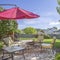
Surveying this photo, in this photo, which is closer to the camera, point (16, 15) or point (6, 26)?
point (16, 15)

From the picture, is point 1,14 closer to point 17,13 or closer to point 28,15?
point 17,13

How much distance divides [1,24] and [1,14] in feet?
45.8

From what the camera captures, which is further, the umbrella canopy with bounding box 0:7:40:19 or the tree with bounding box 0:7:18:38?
the tree with bounding box 0:7:18:38

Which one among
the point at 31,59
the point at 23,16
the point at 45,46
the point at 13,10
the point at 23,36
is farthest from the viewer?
the point at 23,36

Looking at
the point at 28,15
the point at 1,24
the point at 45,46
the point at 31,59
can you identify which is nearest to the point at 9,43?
the point at 45,46

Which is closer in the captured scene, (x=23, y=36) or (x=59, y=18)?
(x=59, y=18)

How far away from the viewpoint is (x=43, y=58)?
1045 cm

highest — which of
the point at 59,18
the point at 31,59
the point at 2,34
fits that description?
the point at 59,18

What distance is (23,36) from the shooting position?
30781 millimetres

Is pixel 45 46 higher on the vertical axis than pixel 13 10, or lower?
lower

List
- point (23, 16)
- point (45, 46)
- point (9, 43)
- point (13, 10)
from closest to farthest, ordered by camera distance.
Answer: point (23, 16) → point (13, 10) → point (45, 46) → point (9, 43)

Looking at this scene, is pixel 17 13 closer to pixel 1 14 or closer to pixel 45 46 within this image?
pixel 1 14

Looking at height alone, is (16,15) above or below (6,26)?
below

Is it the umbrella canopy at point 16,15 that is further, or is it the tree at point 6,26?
the tree at point 6,26
